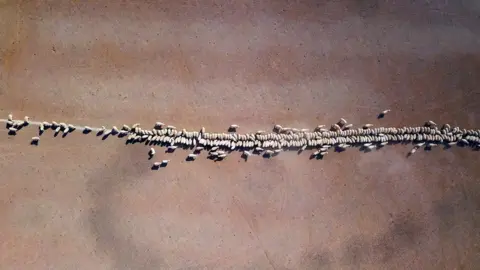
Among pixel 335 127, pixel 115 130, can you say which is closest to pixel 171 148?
pixel 115 130

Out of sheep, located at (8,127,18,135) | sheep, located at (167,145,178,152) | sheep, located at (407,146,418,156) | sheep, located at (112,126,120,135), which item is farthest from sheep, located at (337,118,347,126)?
sheep, located at (8,127,18,135)

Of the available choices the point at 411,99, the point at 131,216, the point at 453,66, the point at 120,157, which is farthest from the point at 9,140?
the point at 453,66

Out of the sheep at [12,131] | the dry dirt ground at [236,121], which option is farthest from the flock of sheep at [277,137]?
the dry dirt ground at [236,121]

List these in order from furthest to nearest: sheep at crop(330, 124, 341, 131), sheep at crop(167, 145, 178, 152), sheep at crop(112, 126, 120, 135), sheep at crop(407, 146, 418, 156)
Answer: sheep at crop(407, 146, 418, 156)
sheep at crop(330, 124, 341, 131)
sheep at crop(167, 145, 178, 152)
sheep at crop(112, 126, 120, 135)

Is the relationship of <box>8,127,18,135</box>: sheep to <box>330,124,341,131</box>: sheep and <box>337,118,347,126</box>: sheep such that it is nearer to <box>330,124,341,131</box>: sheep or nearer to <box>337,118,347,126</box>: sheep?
<box>330,124,341,131</box>: sheep

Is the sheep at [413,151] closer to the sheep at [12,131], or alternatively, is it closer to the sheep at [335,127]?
the sheep at [335,127]

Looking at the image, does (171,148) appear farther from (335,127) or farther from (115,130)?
(335,127)

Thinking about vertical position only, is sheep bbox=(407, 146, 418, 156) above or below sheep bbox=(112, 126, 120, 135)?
below

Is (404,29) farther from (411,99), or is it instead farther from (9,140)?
(9,140)
